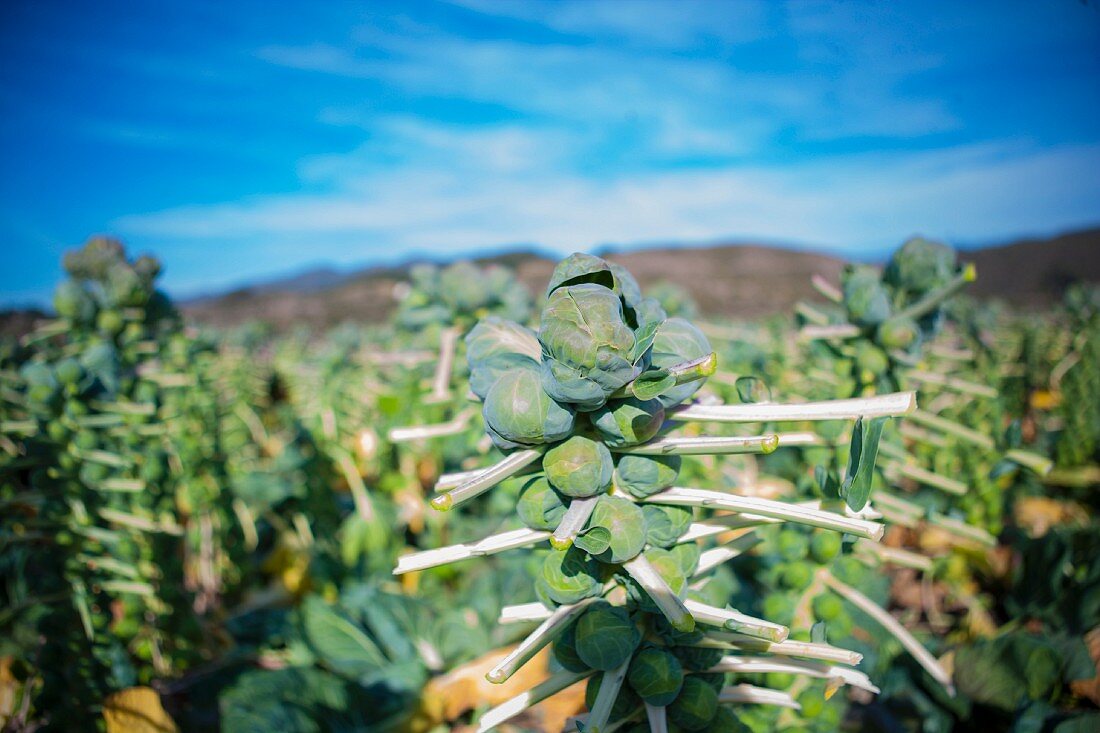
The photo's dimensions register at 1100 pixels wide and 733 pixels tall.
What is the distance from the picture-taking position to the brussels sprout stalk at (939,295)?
5.07 ft

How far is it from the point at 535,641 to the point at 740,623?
1.10 feet

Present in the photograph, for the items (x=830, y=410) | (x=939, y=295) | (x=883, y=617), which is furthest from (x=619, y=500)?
(x=939, y=295)

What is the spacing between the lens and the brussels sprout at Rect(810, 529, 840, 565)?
1.56 meters

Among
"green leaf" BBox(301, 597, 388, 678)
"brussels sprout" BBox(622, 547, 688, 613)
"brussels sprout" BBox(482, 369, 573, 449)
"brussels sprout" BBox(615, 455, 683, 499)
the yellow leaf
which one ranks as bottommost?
"green leaf" BBox(301, 597, 388, 678)

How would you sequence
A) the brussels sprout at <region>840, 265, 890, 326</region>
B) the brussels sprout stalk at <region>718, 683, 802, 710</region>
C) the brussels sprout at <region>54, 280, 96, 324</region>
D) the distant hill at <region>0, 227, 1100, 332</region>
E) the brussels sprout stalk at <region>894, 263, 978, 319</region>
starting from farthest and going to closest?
the distant hill at <region>0, 227, 1100, 332</region>
the brussels sprout at <region>54, 280, 96, 324</region>
the brussels sprout at <region>840, 265, 890, 326</region>
the brussels sprout stalk at <region>894, 263, 978, 319</region>
the brussels sprout stalk at <region>718, 683, 802, 710</region>

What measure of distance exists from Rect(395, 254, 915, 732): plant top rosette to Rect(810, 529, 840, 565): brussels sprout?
47cm

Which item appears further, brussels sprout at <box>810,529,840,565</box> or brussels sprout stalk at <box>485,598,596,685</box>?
brussels sprout at <box>810,529,840,565</box>

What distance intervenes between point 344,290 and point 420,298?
32.3 meters

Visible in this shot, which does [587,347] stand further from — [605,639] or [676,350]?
[605,639]

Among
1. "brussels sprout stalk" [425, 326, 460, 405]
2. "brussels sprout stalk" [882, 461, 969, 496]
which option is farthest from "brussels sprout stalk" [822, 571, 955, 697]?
"brussels sprout stalk" [425, 326, 460, 405]

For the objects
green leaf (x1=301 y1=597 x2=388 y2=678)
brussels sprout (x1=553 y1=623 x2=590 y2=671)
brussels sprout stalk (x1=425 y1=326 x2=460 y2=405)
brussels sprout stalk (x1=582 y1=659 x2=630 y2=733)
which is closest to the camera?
brussels sprout stalk (x1=582 y1=659 x2=630 y2=733)

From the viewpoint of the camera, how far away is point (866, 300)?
168cm

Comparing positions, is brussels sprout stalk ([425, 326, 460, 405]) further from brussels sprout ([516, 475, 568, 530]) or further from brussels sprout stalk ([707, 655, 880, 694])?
brussels sprout stalk ([707, 655, 880, 694])

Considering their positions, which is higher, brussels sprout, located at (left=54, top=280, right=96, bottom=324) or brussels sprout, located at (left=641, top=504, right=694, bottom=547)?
brussels sprout, located at (left=54, top=280, right=96, bottom=324)
